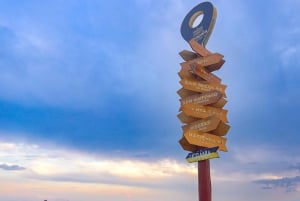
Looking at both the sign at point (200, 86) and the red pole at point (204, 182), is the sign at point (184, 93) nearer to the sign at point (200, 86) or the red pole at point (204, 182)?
the sign at point (200, 86)

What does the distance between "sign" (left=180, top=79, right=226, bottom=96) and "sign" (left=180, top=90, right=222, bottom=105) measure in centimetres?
41

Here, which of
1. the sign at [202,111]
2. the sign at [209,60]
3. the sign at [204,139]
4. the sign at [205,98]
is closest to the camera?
the sign at [204,139]

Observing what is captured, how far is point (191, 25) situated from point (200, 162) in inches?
341

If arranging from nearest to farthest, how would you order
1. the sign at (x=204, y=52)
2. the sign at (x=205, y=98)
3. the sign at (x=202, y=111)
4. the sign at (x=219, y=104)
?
1. the sign at (x=205, y=98)
2. the sign at (x=202, y=111)
3. the sign at (x=219, y=104)
4. the sign at (x=204, y=52)

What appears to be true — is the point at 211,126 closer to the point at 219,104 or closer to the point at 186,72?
the point at 219,104

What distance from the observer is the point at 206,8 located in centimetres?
2812

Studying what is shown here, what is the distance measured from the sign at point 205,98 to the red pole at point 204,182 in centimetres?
332

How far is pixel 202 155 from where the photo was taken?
25219 millimetres

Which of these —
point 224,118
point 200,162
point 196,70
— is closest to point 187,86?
point 196,70

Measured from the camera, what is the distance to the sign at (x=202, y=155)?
2477cm

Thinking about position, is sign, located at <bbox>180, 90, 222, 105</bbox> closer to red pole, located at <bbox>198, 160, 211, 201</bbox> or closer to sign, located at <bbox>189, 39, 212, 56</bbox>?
sign, located at <bbox>189, 39, 212, 56</bbox>

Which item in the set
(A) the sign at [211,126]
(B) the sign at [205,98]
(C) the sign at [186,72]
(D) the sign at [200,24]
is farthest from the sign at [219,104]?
(D) the sign at [200,24]

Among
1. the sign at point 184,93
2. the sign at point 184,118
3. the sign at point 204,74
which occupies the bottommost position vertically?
the sign at point 184,118

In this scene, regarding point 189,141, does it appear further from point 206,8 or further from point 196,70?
point 206,8
